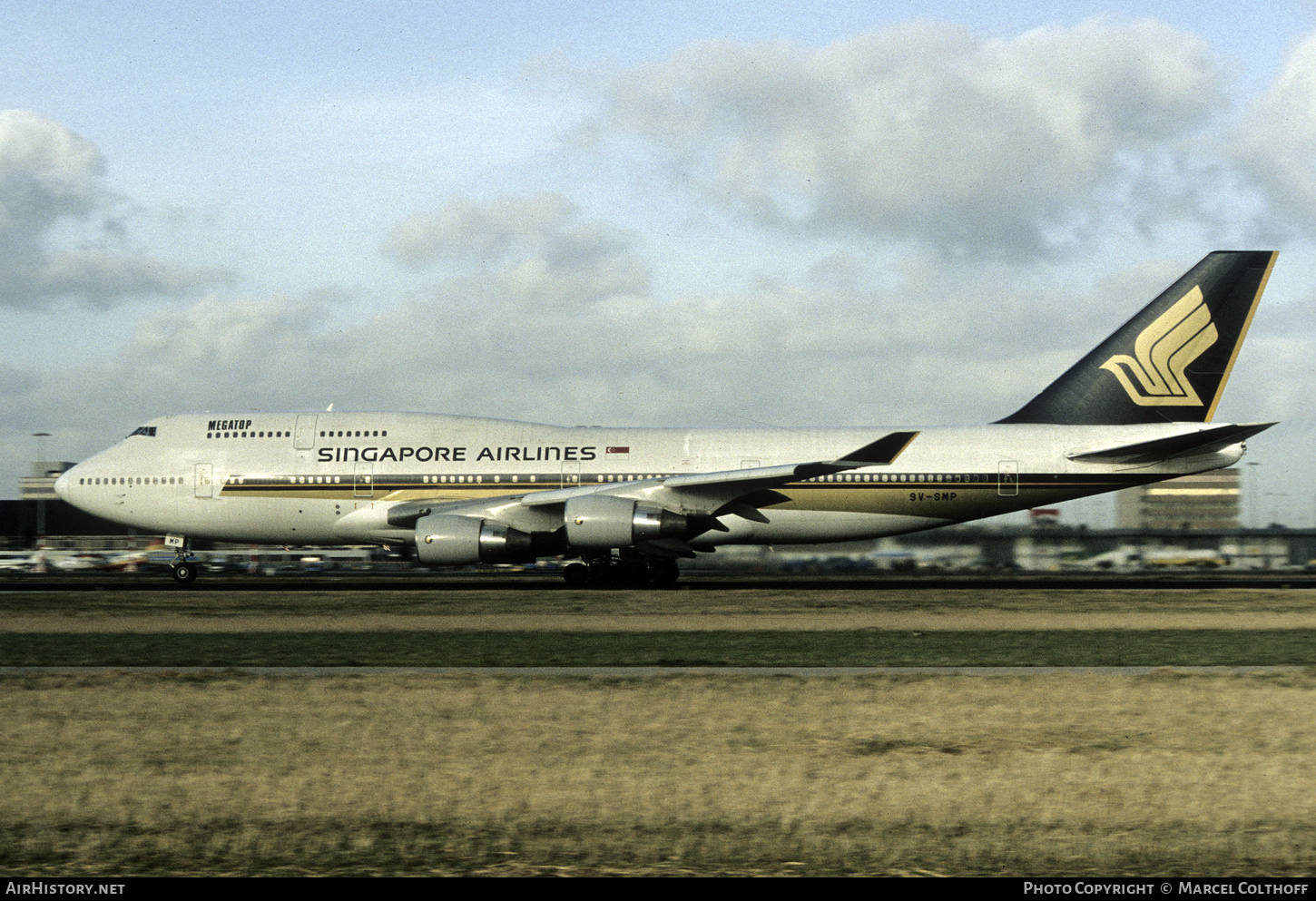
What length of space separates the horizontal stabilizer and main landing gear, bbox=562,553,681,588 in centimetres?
1157

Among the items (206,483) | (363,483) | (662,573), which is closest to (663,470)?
(662,573)

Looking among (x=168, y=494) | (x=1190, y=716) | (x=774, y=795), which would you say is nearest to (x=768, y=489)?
(x=168, y=494)

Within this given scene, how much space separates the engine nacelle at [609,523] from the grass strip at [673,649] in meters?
10.1

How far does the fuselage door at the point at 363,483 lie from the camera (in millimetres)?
34188

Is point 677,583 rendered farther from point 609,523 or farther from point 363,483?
point 363,483

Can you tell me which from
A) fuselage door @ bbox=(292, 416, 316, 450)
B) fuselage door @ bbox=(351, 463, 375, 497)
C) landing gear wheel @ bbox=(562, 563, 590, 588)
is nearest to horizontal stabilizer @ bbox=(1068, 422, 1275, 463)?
landing gear wheel @ bbox=(562, 563, 590, 588)

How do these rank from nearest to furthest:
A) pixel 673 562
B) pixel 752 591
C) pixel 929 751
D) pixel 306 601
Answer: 1. pixel 929 751
2. pixel 306 601
3. pixel 752 591
4. pixel 673 562

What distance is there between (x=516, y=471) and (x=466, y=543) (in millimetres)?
4085

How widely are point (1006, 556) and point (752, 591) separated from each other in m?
24.6

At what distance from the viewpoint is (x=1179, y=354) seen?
33656 mm
